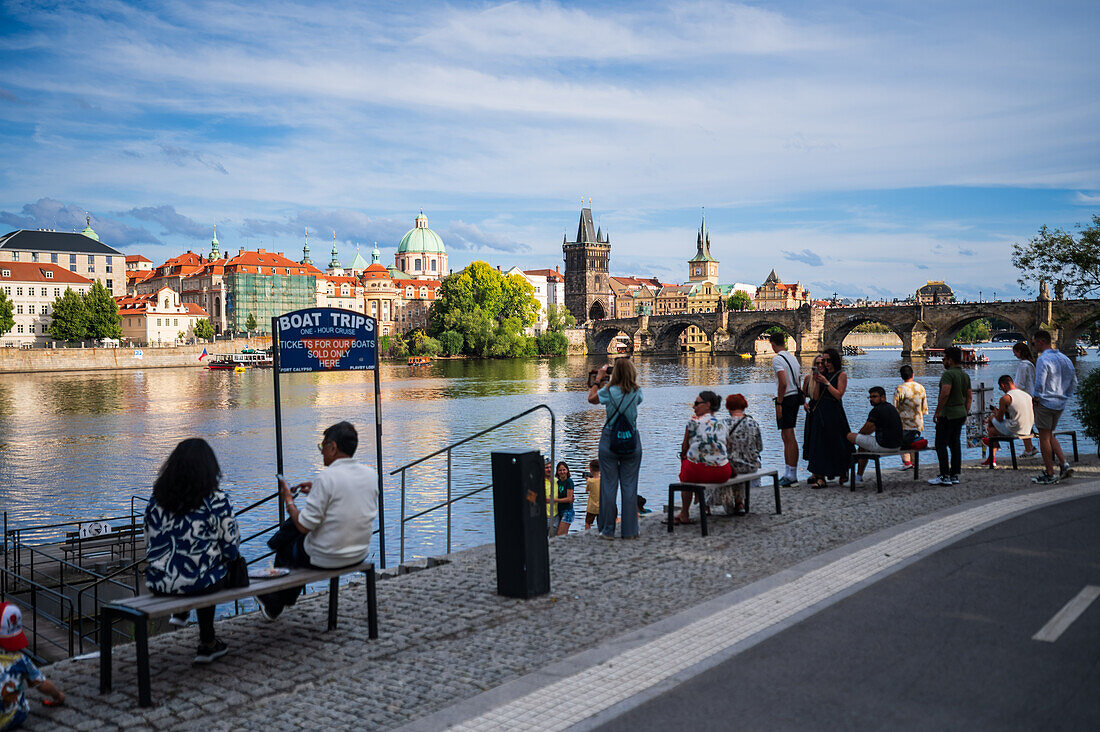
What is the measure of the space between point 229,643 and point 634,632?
268 cm

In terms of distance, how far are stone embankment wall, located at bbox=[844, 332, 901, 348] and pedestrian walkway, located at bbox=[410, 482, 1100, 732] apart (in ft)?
548

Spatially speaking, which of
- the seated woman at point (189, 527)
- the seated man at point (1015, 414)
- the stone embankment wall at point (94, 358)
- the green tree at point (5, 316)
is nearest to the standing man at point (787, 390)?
the seated man at point (1015, 414)

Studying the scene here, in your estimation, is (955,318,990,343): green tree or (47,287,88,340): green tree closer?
(47,287,88,340): green tree

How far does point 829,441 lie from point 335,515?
771 cm

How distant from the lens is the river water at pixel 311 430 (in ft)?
68.7

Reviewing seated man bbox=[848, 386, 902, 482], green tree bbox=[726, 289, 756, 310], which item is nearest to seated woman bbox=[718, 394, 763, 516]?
seated man bbox=[848, 386, 902, 482]

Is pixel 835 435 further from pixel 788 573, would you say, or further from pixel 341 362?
pixel 341 362

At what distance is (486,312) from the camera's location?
109000mm

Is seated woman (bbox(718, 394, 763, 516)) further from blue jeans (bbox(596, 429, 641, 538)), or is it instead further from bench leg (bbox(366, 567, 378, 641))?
bench leg (bbox(366, 567, 378, 641))

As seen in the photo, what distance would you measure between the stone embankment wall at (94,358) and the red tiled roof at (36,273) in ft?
76.2

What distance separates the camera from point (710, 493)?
10.7 meters

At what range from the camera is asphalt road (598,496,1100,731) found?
4.55 meters

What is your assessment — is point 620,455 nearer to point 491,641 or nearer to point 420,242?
point 491,641

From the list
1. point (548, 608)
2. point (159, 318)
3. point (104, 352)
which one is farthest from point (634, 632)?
point (159, 318)
